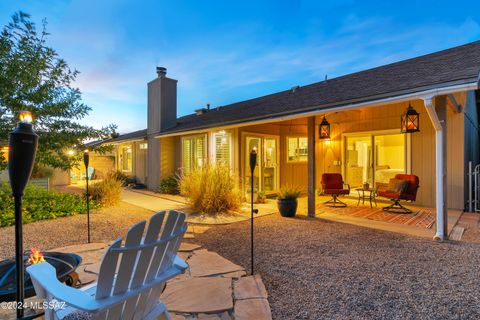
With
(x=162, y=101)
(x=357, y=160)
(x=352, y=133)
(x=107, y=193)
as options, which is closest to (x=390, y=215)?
(x=357, y=160)

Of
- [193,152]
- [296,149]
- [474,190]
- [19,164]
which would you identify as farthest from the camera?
[193,152]

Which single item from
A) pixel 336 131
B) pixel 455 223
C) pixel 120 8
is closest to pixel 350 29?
pixel 336 131

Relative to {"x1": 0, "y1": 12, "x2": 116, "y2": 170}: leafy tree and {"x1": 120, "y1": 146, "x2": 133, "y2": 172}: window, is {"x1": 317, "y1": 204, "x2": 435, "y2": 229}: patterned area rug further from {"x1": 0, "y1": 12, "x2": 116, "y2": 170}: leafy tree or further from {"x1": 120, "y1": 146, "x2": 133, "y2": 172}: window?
{"x1": 120, "y1": 146, "x2": 133, "y2": 172}: window

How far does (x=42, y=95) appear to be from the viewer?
18.1 ft

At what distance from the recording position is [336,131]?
9.07m

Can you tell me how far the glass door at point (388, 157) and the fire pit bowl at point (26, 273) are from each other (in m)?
7.99

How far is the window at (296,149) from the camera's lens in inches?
367

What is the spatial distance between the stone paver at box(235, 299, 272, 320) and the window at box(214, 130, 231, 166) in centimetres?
624

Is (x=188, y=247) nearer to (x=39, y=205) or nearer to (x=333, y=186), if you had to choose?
(x=39, y=205)

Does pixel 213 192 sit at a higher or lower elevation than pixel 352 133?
lower

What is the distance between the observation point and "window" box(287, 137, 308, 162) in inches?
367

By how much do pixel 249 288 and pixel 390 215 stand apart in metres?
4.72

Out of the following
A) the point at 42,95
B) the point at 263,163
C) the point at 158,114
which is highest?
the point at 158,114

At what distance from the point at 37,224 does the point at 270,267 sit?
16.2ft
